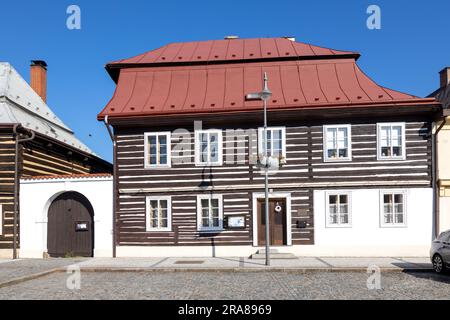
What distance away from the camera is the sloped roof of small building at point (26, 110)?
21.9 m

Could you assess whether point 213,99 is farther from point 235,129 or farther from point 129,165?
point 129,165

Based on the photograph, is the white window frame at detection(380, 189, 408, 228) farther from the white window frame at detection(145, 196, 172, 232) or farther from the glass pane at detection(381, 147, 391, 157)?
the white window frame at detection(145, 196, 172, 232)

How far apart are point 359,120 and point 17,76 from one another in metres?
17.5

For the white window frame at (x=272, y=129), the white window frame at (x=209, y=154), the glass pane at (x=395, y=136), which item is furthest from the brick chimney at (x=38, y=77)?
the glass pane at (x=395, y=136)

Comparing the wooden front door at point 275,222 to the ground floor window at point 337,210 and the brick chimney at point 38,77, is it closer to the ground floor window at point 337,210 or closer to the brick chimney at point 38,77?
the ground floor window at point 337,210

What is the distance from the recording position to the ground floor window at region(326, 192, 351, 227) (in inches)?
774

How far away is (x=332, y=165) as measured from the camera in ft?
65.1

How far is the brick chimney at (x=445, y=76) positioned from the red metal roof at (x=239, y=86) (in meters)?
9.88

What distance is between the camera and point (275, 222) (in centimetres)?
2014

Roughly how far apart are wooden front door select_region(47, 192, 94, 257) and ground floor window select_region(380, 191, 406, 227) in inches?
451

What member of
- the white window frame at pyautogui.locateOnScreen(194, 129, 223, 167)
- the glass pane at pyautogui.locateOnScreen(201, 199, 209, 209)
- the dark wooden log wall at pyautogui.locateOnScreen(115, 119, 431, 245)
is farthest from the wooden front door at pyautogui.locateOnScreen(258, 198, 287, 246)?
the white window frame at pyautogui.locateOnScreen(194, 129, 223, 167)

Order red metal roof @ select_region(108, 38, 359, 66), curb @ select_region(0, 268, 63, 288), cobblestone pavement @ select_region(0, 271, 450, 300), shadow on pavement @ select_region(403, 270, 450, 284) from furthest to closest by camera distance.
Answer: red metal roof @ select_region(108, 38, 359, 66) < shadow on pavement @ select_region(403, 270, 450, 284) < curb @ select_region(0, 268, 63, 288) < cobblestone pavement @ select_region(0, 271, 450, 300)

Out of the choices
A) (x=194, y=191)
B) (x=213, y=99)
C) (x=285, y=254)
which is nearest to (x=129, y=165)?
(x=194, y=191)
